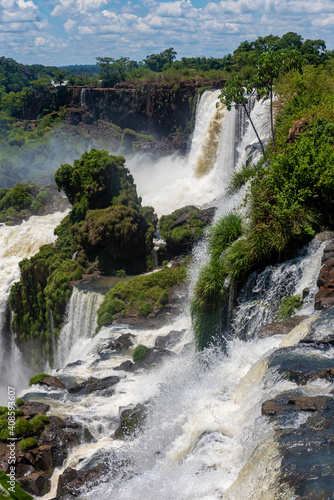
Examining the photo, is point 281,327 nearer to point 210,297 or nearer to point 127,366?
point 210,297

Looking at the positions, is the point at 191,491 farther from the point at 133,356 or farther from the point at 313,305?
the point at 133,356

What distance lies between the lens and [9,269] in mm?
27125

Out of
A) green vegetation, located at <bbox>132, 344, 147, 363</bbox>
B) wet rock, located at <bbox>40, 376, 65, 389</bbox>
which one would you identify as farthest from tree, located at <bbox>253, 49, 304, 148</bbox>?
wet rock, located at <bbox>40, 376, 65, 389</bbox>

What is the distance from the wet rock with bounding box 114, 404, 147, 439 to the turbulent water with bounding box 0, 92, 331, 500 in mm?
142

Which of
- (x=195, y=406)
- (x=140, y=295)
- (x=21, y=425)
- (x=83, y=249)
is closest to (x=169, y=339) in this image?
(x=140, y=295)

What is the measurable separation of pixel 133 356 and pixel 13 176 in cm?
3520

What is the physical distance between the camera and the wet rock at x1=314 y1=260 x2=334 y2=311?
32.5ft

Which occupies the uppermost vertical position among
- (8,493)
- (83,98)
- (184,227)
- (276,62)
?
(276,62)

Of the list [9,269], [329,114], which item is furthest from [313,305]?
[9,269]

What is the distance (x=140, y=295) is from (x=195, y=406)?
10.0 m

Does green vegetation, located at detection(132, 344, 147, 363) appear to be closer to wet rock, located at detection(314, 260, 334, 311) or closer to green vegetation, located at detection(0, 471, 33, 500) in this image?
wet rock, located at detection(314, 260, 334, 311)

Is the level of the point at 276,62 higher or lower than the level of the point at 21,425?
higher

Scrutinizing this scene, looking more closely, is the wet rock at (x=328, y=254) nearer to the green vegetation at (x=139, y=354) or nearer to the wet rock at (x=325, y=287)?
the wet rock at (x=325, y=287)

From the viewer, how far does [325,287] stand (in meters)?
10.2
